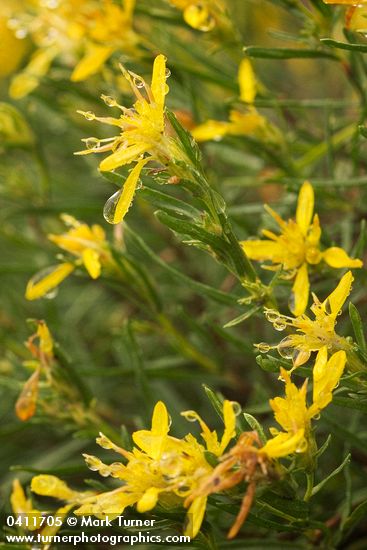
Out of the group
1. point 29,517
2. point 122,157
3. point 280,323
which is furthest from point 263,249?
point 29,517

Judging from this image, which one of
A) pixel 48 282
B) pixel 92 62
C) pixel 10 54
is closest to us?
pixel 48 282

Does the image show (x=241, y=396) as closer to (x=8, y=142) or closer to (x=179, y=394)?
(x=179, y=394)

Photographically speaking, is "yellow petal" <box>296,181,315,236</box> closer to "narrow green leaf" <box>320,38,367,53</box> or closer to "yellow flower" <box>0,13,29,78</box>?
"narrow green leaf" <box>320,38,367,53</box>

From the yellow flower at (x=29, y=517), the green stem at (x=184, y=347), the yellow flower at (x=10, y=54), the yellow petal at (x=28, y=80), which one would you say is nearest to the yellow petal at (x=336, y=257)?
the green stem at (x=184, y=347)

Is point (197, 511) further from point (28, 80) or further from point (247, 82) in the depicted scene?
point (28, 80)

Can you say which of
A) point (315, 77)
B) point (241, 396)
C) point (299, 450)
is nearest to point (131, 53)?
point (241, 396)

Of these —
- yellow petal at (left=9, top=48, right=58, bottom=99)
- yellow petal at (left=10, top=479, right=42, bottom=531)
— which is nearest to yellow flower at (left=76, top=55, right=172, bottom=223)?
yellow petal at (left=10, top=479, right=42, bottom=531)
